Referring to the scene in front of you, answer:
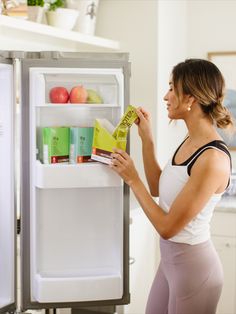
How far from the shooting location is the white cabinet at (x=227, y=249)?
129 inches

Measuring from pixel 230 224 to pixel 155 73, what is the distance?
896 millimetres

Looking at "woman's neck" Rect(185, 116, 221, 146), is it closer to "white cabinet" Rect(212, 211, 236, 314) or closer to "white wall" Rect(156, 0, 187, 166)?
"white wall" Rect(156, 0, 187, 166)

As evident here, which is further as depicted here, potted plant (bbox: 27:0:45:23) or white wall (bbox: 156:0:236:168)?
white wall (bbox: 156:0:236:168)

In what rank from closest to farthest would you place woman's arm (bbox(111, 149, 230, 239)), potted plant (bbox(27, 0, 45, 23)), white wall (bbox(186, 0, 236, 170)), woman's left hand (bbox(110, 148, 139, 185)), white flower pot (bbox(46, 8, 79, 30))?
woman's arm (bbox(111, 149, 230, 239)) < woman's left hand (bbox(110, 148, 139, 185)) < potted plant (bbox(27, 0, 45, 23)) < white flower pot (bbox(46, 8, 79, 30)) < white wall (bbox(186, 0, 236, 170))

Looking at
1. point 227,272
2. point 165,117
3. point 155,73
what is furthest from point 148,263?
point 155,73

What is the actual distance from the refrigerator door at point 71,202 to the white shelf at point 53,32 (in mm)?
230

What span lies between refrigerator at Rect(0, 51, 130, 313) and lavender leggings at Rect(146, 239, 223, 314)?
35 cm

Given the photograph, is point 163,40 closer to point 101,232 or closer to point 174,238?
point 101,232

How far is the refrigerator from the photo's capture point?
7.51 feet

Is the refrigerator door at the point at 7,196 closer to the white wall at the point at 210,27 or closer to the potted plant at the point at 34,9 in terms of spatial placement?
the potted plant at the point at 34,9

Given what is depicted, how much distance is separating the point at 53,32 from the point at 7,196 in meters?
0.81

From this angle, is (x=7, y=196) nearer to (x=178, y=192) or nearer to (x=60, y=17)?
(x=178, y=192)

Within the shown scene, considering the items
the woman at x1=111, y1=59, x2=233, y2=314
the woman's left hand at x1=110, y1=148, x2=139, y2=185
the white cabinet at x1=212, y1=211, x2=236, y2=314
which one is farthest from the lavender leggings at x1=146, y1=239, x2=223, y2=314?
the white cabinet at x1=212, y1=211, x2=236, y2=314

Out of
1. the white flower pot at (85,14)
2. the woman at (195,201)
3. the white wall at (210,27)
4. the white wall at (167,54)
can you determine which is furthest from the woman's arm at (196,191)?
the white wall at (210,27)
